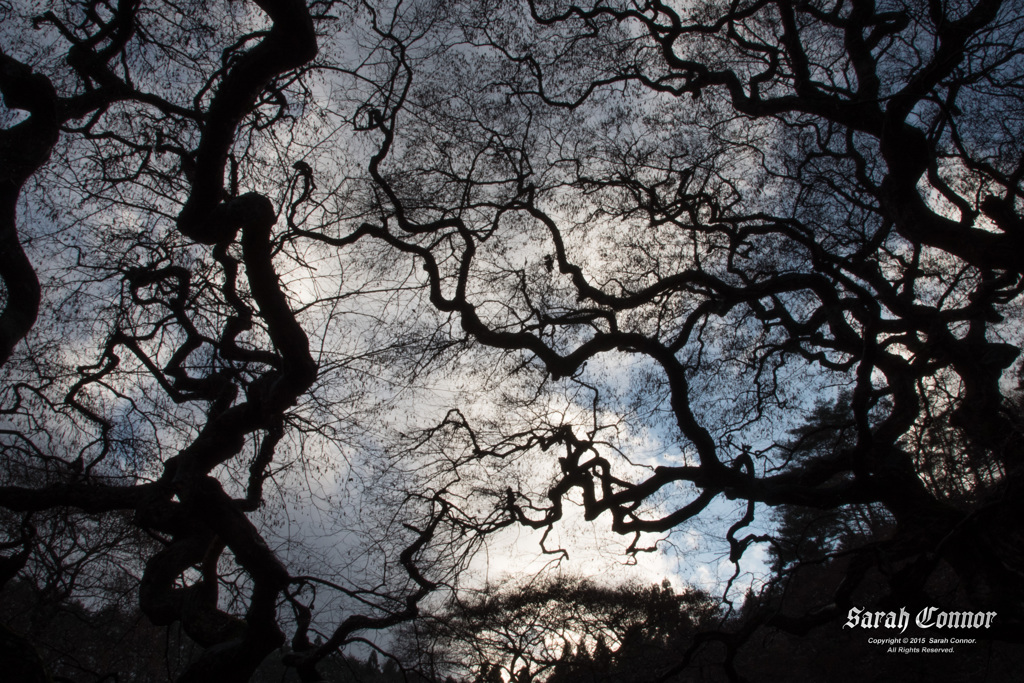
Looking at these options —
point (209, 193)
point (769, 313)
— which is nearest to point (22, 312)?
point (209, 193)

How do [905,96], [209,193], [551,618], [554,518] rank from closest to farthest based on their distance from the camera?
1. [209,193]
2. [905,96]
3. [554,518]
4. [551,618]

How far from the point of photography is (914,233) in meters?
6.80

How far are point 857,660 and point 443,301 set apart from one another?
1434cm

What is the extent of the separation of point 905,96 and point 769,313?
2964mm

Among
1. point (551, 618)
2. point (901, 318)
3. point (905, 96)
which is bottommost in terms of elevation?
point (551, 618)

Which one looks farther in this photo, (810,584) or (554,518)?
(810,584)

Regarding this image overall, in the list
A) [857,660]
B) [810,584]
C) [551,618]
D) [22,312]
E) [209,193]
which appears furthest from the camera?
[810,584]

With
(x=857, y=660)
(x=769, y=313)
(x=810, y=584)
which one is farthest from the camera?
(x=810, y=584)

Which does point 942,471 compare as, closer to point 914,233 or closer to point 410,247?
point 914,233

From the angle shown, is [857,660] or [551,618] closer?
[551,618]

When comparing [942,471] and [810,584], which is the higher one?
[810,584]

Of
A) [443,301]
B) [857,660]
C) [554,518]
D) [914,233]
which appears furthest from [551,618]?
[914,233]

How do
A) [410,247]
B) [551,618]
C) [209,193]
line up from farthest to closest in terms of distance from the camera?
[551,618]
[410,247]
[209,193]

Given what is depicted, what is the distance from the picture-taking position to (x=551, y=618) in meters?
12.5
